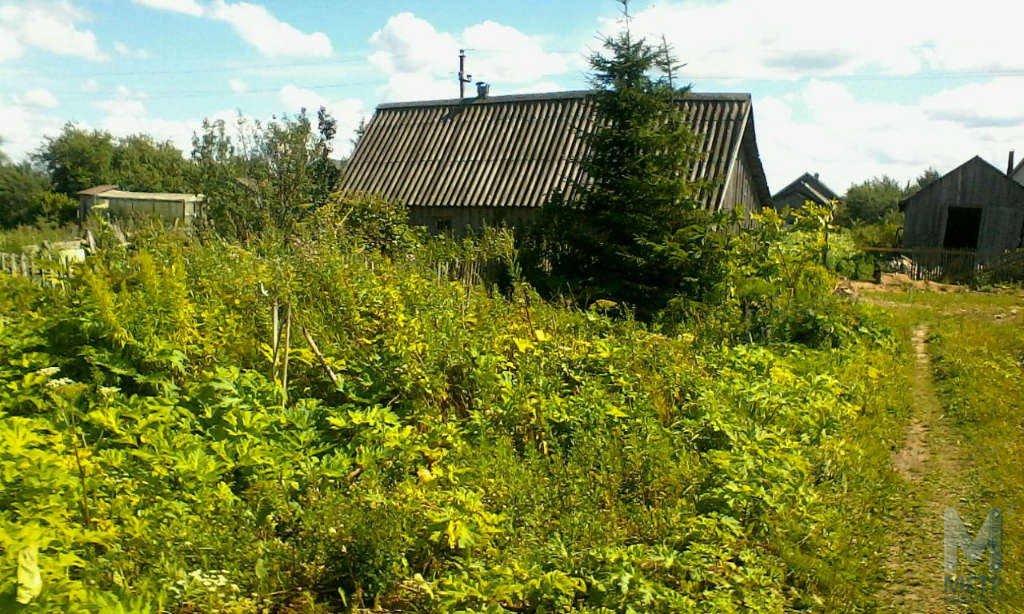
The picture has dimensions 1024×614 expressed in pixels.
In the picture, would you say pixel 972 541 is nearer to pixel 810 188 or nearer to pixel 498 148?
pixel 498 148

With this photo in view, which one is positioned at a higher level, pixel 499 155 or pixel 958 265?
pixel 499 155

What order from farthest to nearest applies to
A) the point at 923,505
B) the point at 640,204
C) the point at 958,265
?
the point at 958,265 < the point at 640,204 < the point at 923,505

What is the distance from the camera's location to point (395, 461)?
443cm

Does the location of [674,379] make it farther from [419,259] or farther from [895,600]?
[419,259]

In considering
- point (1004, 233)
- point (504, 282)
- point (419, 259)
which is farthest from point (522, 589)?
point (1004, 233)

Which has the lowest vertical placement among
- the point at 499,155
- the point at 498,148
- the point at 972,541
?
the point at 972,541

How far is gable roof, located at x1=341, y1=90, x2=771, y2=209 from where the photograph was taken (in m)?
17.3

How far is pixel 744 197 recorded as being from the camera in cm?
1980

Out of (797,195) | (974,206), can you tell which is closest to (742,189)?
(974,206)

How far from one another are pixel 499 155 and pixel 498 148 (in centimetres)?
33

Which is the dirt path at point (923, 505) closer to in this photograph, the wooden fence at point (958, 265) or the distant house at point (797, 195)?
the wooden fence at point (958, 265)

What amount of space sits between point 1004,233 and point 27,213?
164ft

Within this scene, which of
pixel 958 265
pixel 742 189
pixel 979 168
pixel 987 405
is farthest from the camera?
pixel 979 168

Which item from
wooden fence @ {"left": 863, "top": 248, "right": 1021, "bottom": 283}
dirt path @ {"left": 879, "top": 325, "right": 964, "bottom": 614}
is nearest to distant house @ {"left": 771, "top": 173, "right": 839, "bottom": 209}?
wooden fence @ {"left": 863, "top": 248, "right": 1021, "bottom": 283}
